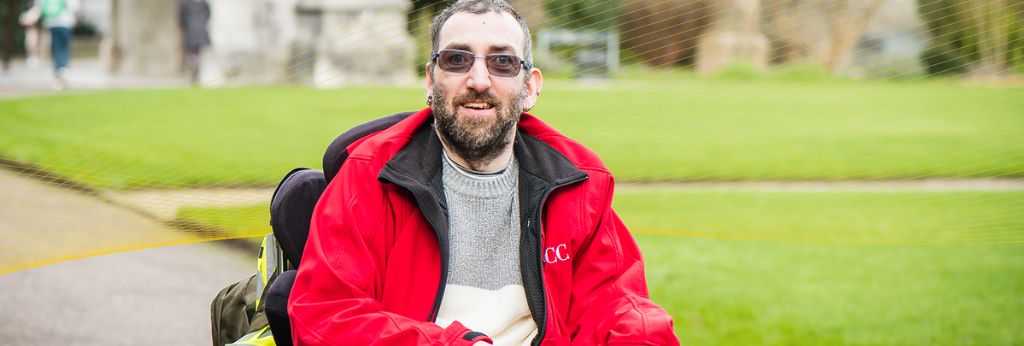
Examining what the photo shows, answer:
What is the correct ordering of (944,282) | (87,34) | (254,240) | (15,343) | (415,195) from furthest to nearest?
1. (87,34)
2. (254,240)
3. (944,282)
4. (15,343)
5. (415,195)

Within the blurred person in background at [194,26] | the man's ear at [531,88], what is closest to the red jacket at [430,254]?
the man's ear at [531,88]

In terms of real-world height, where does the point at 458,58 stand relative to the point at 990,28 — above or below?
above

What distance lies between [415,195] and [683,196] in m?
6.14

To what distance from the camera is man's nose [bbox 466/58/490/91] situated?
9.40 feet

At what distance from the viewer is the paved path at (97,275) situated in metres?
5.08

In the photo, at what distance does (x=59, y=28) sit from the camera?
16.3 metres

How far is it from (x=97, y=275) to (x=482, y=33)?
13.2 feet

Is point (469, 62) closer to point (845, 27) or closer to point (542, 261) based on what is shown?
point (542, 261)

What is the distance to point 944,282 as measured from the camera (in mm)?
6496

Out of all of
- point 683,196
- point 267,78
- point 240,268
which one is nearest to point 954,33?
point 683,196

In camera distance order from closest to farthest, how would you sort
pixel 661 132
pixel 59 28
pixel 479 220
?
pixel 479 220, pixel 661 132, pixel 59 28

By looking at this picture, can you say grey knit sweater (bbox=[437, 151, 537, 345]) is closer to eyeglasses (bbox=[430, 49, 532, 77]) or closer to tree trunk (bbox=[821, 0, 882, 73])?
eyeglasses (bbox=[430, 49, 532, 77])

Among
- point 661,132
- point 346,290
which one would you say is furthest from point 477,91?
point 661,132

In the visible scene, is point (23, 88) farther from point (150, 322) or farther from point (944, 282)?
point (944, 282)
